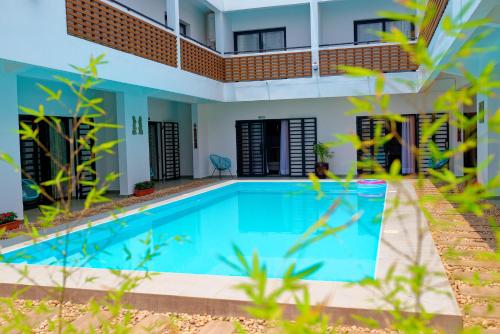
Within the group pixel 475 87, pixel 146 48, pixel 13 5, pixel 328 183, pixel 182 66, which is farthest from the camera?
pixel 328 183

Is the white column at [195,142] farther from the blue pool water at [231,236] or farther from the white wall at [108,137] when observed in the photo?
the white wall at [108,137]

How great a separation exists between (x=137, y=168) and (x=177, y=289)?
981 cm

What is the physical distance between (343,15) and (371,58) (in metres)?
2.39

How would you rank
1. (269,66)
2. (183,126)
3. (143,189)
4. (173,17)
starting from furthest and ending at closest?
(183,126), (269,66), (143,189), (173,17)

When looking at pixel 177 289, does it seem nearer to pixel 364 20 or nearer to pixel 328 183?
pixel 328 183

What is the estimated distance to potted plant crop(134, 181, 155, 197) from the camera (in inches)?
540

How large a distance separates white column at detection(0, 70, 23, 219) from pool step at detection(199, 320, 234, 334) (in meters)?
6.25

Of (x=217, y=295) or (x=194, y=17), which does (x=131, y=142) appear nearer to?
(x=194, y=17)

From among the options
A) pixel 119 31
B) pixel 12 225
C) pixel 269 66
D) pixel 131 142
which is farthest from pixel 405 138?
pixel 12 225

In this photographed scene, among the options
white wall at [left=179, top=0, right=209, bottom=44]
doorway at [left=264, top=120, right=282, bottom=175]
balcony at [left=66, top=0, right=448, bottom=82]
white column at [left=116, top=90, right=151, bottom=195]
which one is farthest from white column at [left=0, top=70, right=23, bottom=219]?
doorway at [left=264, top=120, right=282, bottom=175]

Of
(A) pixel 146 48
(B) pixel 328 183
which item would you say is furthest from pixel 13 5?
(B) pixel 328 183

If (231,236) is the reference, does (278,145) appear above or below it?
above

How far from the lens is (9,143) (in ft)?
30.2

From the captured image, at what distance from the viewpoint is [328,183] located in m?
16.0
